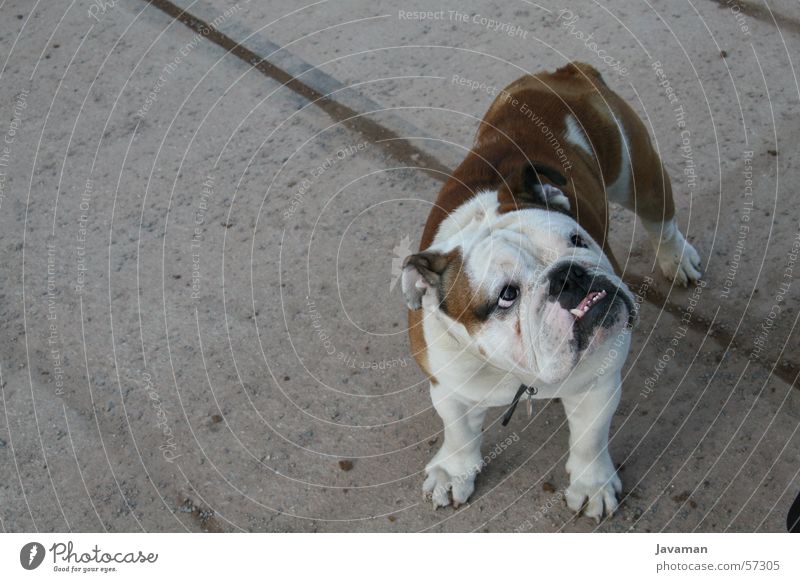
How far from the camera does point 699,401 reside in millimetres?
3619

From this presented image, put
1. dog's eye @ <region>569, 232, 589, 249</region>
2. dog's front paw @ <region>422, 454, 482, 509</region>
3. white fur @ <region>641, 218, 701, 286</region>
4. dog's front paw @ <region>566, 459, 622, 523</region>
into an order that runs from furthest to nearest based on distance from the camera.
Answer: white fur @ <region>641, 218, 701, 286</region>, dog's front paw @ <region>422, 454, 482, 509</region>, dog's front paw @ <region>566, 459, 622, 523</region>, dog's eye @ <region>569, 232, 589, 249</region>

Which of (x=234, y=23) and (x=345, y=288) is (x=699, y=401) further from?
(x=234, y=23)

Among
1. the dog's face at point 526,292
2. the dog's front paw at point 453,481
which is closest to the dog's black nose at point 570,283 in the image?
the dog's face at point 526,292

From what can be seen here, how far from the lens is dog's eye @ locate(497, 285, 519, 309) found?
2.76 meters

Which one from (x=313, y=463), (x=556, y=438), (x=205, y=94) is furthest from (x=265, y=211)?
(x=556, y=438)

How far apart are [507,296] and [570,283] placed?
0.19m

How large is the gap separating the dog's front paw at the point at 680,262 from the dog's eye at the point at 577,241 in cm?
126

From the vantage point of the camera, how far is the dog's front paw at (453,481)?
11.3ft

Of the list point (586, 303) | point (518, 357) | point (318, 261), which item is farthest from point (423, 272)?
point (318, 261)

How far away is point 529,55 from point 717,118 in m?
1.06

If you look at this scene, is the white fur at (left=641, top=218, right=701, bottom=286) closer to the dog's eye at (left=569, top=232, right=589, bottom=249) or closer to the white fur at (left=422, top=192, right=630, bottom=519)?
the white fur at (left=422, top=192, right=630, bottom=519)

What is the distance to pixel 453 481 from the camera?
3434 millimetres

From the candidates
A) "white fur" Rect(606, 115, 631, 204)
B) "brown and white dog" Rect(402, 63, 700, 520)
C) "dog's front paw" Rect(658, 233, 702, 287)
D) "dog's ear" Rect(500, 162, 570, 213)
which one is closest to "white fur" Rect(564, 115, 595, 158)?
"brown and white dog" Rect(402, 63, 700, 520)

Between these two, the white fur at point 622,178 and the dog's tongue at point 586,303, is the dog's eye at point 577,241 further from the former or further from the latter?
the white fur at point 622,178
